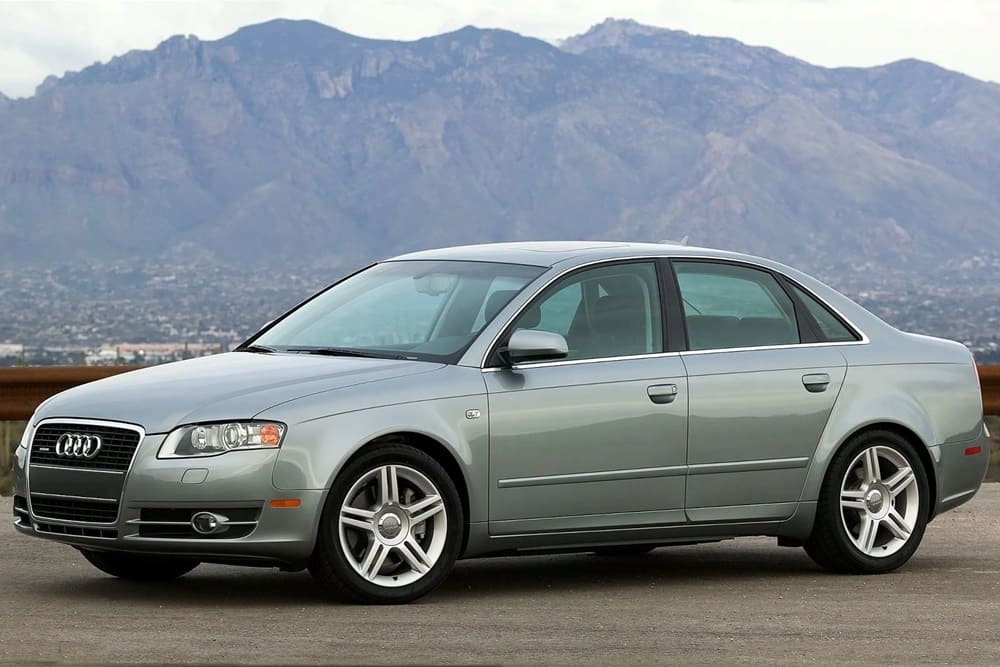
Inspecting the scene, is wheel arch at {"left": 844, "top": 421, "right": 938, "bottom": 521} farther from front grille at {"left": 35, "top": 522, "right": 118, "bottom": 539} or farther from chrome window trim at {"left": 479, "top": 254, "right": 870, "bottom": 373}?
front grille at {"left": 35, "top": 522, "right": 118, "bottom": 539}

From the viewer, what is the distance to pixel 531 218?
187 metres

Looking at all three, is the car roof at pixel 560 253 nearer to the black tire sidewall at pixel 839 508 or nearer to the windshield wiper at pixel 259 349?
the windshield wiper at pixel 259 349

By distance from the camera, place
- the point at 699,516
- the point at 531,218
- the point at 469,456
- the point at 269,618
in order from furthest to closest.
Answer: the point at 531,218, the point at 699,516, the point at 469,456, the point at 269,618

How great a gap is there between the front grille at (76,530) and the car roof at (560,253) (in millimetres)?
2043

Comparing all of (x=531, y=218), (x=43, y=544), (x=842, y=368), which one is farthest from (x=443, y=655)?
(x=531, y=218)

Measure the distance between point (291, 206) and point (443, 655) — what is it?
18776 cm

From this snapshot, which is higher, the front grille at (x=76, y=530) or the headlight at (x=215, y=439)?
the headlight at (x=215, y=439)

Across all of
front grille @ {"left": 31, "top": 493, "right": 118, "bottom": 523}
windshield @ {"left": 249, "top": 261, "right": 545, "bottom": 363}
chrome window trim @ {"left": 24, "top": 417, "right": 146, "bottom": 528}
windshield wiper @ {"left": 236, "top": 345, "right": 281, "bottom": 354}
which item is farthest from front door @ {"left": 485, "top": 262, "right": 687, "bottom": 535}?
front grille @ {"left": 31, "top": 493, "right": 118, "bottom": 523}

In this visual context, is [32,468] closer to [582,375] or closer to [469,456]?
[469,456]

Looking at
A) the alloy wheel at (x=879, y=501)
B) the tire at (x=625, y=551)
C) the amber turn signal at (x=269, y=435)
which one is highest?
the amber turn signal at (x=269, y=435)

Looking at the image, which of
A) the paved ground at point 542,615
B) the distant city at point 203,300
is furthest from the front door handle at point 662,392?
the distant city at point 203,300

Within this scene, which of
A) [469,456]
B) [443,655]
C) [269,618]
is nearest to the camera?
[443,655]

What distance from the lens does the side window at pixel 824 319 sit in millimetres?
8555

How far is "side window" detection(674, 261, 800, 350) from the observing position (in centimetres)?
816
